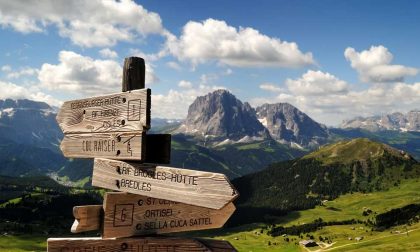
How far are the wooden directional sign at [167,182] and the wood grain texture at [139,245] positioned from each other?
100cm

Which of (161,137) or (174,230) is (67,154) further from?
(174,230)

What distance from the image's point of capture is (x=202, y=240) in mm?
9945

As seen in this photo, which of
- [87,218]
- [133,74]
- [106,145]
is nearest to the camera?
[87,218]

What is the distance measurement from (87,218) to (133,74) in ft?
13.2

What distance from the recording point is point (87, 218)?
10.7m

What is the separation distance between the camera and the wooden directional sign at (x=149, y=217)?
399 inches

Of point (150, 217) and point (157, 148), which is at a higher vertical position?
point (157, 148)

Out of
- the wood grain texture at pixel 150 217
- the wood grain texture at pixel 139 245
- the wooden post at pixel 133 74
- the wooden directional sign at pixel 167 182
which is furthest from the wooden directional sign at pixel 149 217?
the wooden post at pixel 133 74

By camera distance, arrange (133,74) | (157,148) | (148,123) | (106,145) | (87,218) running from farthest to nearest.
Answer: (133,74)
(106,145)
(157,148)
(87,218)
(148,123)

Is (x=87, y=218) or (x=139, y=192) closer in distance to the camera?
(x=139, y=192)

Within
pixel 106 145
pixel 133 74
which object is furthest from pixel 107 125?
pixel 133 74

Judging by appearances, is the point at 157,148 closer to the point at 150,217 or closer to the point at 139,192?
the point at 139,192

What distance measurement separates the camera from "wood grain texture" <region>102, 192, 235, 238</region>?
399 inches

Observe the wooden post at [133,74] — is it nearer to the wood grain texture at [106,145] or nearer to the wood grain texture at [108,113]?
the wood grain texture at [108,113]
